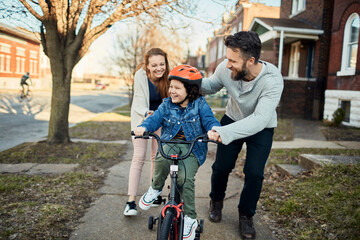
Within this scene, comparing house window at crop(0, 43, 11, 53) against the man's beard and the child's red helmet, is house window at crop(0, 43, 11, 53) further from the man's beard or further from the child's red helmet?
the man's beard

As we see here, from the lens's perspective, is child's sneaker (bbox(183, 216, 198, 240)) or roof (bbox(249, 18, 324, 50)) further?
roof (bbox(249, 18, 324, 50))

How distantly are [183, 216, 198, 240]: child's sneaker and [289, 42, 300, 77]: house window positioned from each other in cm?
1494

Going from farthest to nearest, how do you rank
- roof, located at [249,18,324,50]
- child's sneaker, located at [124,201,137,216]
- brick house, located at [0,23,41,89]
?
1. brick house, located at [0,23,41,89]
2. roof, located at [249,18,324,50]
3. child's sneaker, located at [124,201,137,216]

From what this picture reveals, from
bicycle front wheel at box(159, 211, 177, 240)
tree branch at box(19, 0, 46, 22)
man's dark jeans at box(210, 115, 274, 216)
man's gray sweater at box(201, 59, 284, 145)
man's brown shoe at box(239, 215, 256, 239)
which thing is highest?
tree branch at box(19, 0, 46, 22)

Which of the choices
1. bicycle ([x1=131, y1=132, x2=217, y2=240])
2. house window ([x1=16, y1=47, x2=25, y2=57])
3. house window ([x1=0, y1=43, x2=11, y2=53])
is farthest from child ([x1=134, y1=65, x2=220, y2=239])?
house window ([x1=16, y1=47, x2=25, y2=57])

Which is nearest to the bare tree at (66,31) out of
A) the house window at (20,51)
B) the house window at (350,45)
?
the house window at (350,45)

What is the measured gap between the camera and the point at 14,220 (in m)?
3.46

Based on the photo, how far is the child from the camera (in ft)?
9.62

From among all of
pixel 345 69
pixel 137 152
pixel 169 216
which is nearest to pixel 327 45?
pixel 345 69

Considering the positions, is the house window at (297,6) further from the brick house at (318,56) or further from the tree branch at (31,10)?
the tree branch at (31,10)

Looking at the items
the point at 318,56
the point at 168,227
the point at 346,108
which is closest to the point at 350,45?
the point at 318,56

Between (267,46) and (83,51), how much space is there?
45.7 ft

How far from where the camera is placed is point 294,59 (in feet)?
54.9

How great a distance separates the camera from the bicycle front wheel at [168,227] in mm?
2404
